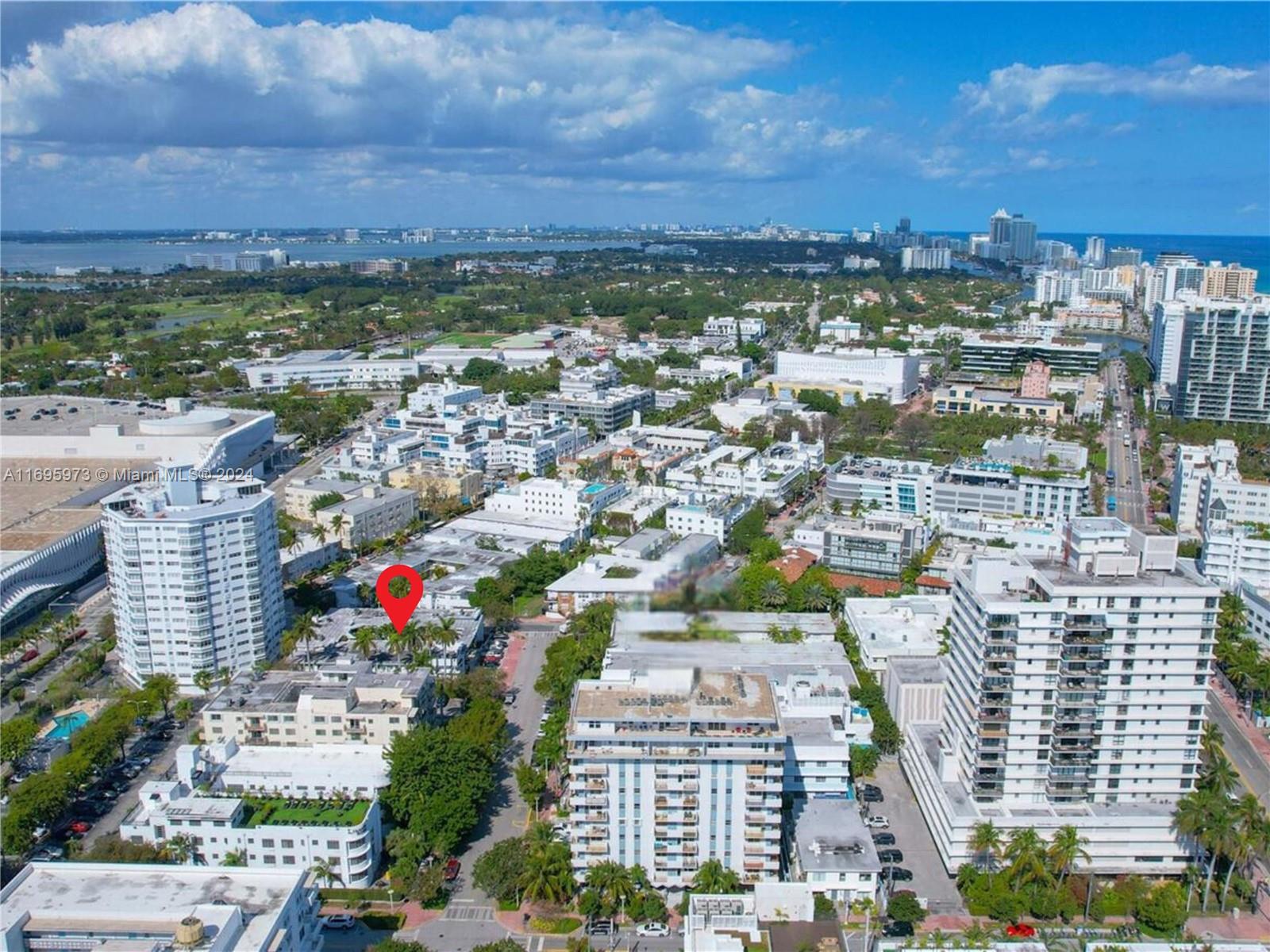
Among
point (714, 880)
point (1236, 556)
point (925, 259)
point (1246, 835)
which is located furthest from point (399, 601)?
point (925, 259)

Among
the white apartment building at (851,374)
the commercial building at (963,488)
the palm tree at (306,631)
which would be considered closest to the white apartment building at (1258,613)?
the commercial building at (963,488)

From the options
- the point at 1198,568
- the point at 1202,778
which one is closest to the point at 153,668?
the point at 1202,778

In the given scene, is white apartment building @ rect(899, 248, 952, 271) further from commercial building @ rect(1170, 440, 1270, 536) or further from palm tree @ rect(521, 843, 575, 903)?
palm tree @ rect(521, 843, 575, 903)

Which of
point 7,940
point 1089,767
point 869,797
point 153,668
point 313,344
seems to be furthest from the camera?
point 313,344

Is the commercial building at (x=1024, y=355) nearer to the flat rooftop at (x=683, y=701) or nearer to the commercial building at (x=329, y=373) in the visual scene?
the commercial building at (x=329, y=373)

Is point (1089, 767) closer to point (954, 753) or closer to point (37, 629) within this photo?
point (954, 753)

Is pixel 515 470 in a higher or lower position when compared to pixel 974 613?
lower
